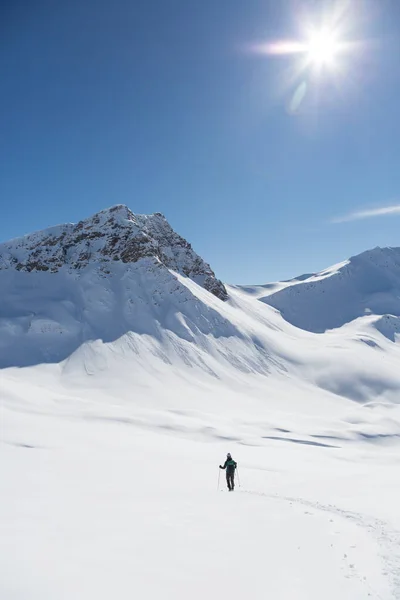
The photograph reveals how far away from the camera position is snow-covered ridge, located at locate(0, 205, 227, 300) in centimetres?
7875

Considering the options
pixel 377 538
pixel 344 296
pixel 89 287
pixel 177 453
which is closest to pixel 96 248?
pixel 89 287

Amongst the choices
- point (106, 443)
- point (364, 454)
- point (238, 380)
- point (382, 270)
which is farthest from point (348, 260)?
point (106, 443)

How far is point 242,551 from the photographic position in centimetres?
824

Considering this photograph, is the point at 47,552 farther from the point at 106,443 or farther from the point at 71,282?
the point at 71,282

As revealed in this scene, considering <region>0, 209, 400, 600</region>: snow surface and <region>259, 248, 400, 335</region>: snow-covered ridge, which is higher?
<region>259, 248, 400, 335</region>: snow-covered ridge

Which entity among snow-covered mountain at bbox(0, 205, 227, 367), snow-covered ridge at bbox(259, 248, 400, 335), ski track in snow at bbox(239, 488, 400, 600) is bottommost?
ski track in snow at bbox(239, 488, 400, 600)

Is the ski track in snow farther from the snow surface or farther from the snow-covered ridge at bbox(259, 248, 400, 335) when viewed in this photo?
the snow-covered ridge at bbox(259, 248, 400, 335)

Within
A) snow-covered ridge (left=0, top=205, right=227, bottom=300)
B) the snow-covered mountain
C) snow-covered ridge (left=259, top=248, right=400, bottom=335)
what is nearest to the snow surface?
the snow-covered mountain

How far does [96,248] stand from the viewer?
81.1 m

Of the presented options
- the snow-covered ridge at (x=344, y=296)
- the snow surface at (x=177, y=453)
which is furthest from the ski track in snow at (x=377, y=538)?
the snow-covered ridge at (x=344, y=296)

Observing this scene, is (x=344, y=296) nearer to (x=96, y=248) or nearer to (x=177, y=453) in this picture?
(x=96, y=248)

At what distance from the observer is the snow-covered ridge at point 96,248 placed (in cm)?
7875

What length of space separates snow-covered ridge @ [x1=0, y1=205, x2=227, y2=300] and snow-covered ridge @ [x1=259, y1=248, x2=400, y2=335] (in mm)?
60630

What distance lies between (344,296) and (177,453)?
150205 millimetres
